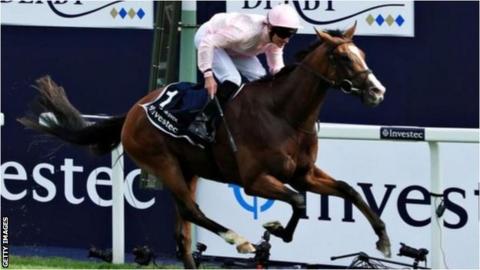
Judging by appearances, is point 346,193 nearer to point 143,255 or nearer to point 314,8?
point 314,8

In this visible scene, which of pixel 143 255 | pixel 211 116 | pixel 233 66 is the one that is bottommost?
pixel 143 255

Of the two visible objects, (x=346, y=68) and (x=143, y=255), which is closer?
(x=346, y=68)

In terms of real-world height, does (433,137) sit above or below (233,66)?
below

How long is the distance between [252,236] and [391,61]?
5.25 ft

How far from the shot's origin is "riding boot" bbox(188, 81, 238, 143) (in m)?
9.24

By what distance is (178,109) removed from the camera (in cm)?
938

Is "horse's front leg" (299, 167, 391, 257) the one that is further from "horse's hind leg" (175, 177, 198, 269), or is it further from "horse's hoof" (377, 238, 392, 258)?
"horse's hind leg" (175, 177, 198, 269)

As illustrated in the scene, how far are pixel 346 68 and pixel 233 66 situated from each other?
0.91 meters

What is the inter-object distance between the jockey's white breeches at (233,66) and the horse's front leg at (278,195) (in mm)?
700

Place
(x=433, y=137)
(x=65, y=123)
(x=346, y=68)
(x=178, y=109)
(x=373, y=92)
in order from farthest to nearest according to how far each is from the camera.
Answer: (x=65, y=123) < (x=433, y=137) < (x=178, y=109) < (x=346, y=68) < (x=373, y=92)

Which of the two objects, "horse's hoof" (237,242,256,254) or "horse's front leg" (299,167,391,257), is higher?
"horse's front leg" (299,167,391,257)

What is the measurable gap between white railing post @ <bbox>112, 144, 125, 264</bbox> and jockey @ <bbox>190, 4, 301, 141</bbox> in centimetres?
147

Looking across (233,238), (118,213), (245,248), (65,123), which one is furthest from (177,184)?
(118,213)

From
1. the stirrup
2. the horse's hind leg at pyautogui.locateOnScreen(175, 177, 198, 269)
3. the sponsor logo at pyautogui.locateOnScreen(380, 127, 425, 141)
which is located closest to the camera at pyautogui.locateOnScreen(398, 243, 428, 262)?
the sponsor logo at pyautogui.locateOnScreen(380, 127, 425, 141)
